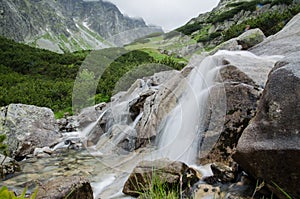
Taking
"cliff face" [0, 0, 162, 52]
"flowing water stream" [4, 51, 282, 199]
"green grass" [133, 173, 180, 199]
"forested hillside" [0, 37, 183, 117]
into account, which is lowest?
"flowing water stream" [4, 51, 282, 199]

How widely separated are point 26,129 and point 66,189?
6.62 m

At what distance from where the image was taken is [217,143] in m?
5.49

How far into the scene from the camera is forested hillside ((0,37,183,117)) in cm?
1155

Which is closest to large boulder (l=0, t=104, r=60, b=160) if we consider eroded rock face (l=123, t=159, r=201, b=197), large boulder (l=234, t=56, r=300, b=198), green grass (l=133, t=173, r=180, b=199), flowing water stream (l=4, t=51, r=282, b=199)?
flowing water stream (l=4, t=51, r=282, b=199)

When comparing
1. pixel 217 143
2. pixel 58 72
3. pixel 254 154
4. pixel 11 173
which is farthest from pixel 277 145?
pixel 58 72

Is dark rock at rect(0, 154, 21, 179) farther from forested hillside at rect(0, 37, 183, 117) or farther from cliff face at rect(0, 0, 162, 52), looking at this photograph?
cliff face at rect(0, 0, 162, 52)

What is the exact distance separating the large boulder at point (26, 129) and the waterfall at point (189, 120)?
5.06 meters

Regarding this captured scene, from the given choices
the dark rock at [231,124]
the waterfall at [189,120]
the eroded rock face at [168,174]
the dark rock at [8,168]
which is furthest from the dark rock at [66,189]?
the dark rock at [8,168]

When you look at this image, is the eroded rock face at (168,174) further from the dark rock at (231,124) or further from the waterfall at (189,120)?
the waterfall at (189,120)

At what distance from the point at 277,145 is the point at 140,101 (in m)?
6.73

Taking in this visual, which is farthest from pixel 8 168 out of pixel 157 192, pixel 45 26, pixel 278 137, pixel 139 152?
pixel 45 26

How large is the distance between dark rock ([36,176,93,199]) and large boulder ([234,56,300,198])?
2376 millimetres

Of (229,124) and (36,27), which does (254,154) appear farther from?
(36,27)

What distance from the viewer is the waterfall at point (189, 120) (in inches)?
235
